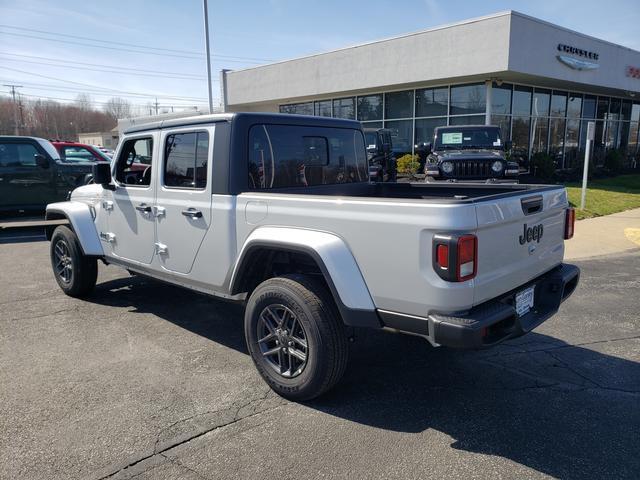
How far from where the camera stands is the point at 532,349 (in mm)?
4398

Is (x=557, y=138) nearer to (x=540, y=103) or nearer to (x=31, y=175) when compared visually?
(x=540, y=103)

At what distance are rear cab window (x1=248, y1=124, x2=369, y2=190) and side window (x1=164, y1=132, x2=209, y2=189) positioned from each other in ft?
1.38

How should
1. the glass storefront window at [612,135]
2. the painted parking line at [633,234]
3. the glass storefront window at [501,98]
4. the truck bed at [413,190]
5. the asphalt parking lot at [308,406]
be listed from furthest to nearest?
the glass storefront window at [612,135] < the glass storefront window at [501,98] < the painted parking line at [633,234] < the truck bed at [413,190] < the asphalt parking lot at [308,406]

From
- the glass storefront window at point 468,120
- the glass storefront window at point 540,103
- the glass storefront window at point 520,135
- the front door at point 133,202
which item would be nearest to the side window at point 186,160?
the front door at point 133,202

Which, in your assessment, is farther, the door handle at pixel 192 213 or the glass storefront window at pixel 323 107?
the glass storefront window at pixel 323 107

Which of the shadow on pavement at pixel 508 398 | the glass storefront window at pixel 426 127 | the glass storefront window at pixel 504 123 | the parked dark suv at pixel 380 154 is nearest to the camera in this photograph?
the shadow on pavement at pixel 508 398

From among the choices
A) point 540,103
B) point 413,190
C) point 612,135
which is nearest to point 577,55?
point 540,103

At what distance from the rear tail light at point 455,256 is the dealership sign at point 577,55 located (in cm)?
1873

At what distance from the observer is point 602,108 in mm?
25266

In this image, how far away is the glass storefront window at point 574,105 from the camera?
75.1 feet

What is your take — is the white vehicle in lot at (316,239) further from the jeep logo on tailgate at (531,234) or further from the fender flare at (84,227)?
the fender flare at (84,227)

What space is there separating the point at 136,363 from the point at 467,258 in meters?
2.86

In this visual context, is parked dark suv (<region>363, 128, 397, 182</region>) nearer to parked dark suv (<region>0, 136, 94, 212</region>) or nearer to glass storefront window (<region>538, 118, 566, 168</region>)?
parked dark suv (<region>0, 136, 94, 212</region>)

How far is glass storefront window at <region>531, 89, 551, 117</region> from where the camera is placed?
2088 cm
